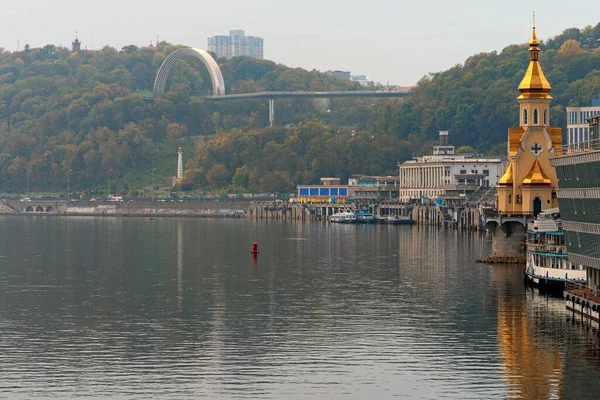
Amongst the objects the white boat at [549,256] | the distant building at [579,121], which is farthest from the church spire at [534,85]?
the distant building at [579,121]

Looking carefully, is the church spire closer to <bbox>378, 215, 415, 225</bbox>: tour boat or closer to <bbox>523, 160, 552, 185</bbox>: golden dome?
<bbox>523, 160, 552, 185</bbox>: golden dome

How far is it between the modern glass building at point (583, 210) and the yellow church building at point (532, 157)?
26.6 meters

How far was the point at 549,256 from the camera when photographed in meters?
64.2

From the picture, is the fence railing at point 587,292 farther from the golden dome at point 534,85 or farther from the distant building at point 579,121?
the distant building at point 579,121

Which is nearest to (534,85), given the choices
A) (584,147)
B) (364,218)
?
(584,147)

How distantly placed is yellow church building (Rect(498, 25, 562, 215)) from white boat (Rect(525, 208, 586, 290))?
15934mm

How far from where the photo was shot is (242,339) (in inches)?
2036

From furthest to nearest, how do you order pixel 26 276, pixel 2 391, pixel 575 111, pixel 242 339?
pixel 575 111 < pixel 26 276 < pixel 242 339 < pixel 2 391

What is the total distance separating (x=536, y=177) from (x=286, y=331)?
3516cm

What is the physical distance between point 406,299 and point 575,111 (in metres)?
109

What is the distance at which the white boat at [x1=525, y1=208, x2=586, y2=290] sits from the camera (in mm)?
62531

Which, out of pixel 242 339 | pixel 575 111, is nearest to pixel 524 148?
pixel 242 339

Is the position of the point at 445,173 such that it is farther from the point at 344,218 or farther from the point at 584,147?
the point at 584,147

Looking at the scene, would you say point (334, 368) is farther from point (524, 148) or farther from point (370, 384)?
point (524, 148)
